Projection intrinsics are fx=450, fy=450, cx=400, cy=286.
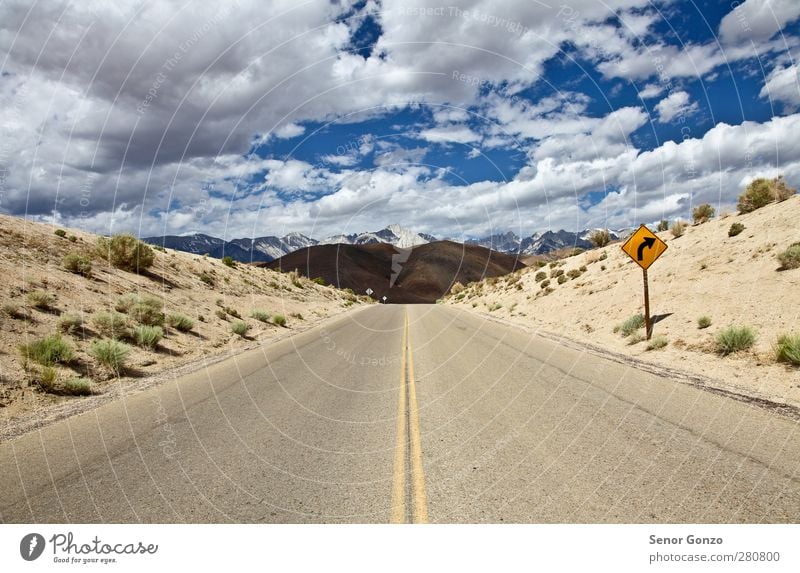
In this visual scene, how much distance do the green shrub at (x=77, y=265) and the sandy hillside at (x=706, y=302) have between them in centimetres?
2139

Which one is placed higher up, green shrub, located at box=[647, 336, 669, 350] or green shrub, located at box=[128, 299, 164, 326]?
green shrub, located at box=[128, 299, 164, 326]

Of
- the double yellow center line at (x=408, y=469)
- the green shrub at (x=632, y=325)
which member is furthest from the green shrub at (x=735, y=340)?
the double yellow center line at (x=408, y=469)

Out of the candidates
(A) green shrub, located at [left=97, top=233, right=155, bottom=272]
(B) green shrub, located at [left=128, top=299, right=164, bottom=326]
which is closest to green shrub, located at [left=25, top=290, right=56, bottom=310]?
(B) green shrub, located at [left=128, top=299, right=164, bottom=326]

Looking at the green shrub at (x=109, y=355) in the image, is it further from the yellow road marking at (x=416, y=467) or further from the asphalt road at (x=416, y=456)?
the yellow road marking at (x=416, y=467)

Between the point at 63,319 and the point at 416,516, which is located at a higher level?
the point at 63,319

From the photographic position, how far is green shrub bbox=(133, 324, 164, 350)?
14.9 meters

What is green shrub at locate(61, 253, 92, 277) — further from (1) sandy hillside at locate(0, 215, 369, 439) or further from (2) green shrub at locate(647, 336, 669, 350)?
(2) green shrub at locate(647, 336, 669, 350)

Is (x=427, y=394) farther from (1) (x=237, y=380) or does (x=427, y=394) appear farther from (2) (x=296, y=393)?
(1) (x=237, y=380)

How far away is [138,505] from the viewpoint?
4492mm

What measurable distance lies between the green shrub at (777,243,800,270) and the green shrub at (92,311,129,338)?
23186 millimetres

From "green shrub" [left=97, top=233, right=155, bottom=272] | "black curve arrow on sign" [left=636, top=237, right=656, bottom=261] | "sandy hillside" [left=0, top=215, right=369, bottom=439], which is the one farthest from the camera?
"green shrub" [left=97, top=233, right=155, bottom=272]

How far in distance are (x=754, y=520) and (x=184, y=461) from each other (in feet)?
19.9
